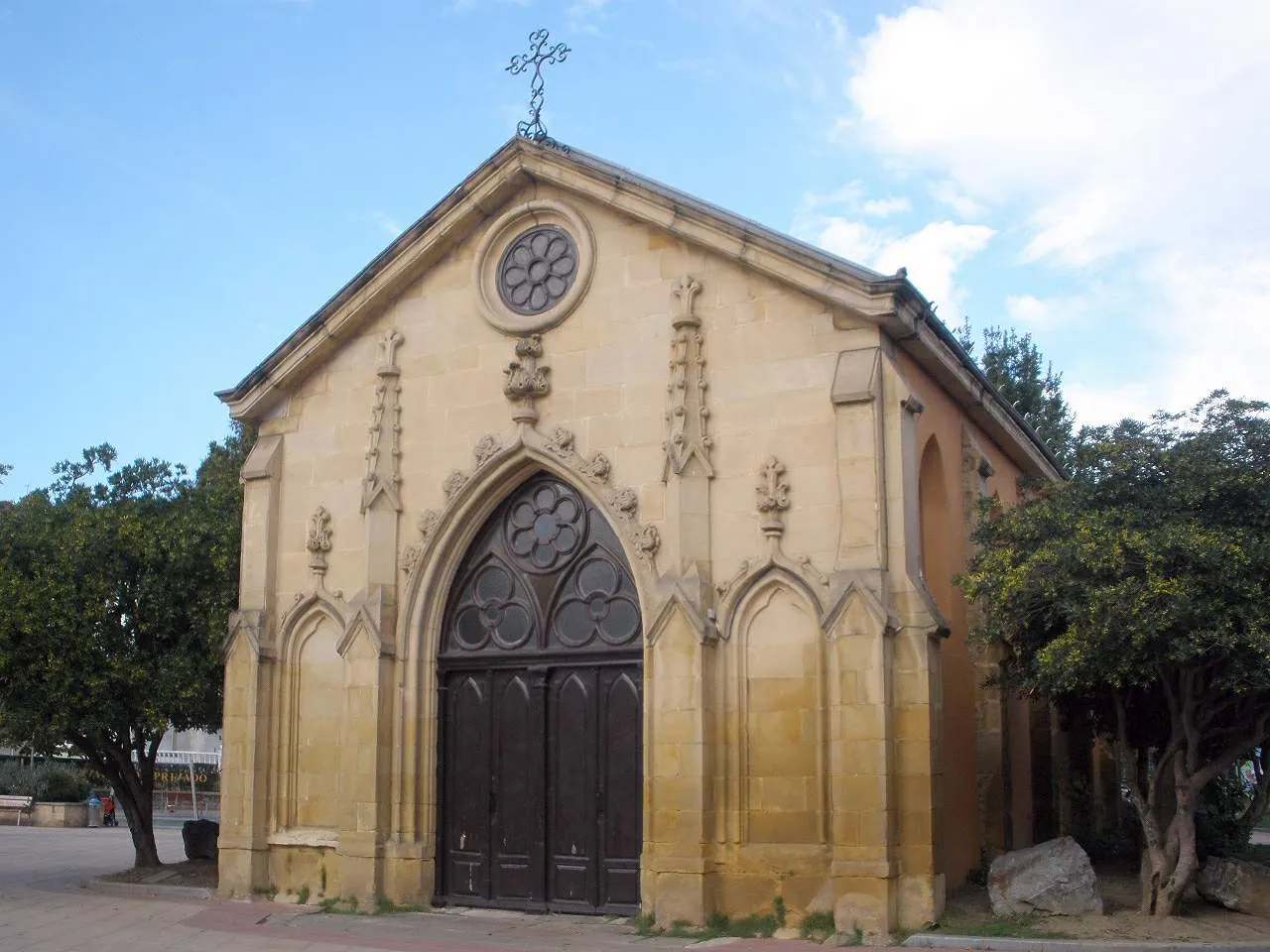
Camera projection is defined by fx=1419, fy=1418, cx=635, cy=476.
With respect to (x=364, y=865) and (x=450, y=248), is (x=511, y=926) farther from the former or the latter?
(x=450, y=248)

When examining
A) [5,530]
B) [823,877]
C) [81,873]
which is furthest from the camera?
[81,873]

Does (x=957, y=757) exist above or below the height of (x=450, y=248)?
below

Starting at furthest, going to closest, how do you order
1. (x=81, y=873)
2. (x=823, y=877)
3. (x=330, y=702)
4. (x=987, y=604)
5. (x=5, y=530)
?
1. (x=81, y=873)
2. (x=5, y=530)
3. (x=330, y=702)
4. (x=987, y=604)
5. (x=823, y=877)

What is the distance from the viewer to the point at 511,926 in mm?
15875

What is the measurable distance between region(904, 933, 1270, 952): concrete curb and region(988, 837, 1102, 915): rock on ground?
1.00 meters

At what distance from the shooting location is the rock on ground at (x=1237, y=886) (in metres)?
14.4

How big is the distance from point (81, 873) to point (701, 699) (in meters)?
12.5

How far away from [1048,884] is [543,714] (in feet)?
19.9

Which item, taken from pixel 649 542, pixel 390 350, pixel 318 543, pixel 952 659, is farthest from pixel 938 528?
pixel 318 543

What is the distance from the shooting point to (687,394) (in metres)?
16.3

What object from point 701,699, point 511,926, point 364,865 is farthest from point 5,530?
point 701,699

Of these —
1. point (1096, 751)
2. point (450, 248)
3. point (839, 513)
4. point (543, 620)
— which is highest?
point (450, 248)

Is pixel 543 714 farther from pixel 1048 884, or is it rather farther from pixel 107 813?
pixel 107 813

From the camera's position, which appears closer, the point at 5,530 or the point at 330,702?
the point at 330,702
